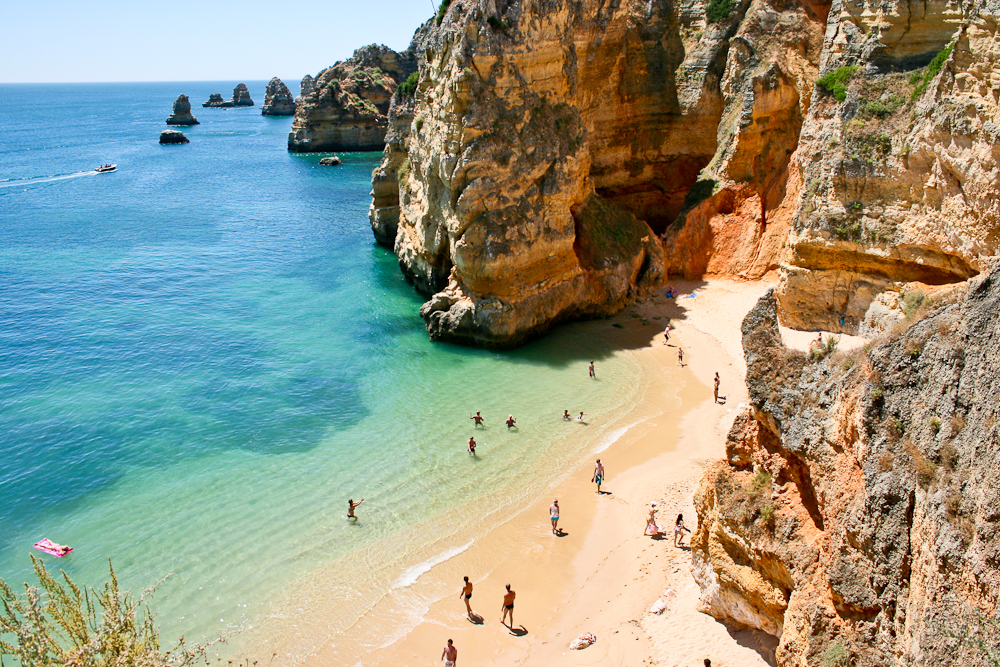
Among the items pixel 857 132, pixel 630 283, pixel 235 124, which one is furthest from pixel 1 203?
pixel 235 124

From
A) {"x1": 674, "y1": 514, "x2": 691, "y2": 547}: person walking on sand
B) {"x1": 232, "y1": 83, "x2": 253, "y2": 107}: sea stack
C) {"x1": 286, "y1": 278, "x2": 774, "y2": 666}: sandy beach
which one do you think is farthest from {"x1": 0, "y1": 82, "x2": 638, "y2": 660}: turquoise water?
Result: {"x1": 232, "y1": 83, "x2": 253, "y2": 107}: sea stack

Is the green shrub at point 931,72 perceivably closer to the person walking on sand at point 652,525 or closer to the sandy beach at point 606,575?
the sandy beach at point 606,575

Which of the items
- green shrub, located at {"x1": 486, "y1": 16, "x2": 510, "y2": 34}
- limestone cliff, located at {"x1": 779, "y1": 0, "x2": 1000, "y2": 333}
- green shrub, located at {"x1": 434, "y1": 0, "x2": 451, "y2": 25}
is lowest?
limestone cliff, located at {"x1": 779, "y1": 0, "x2": 1000, "y2": 333}

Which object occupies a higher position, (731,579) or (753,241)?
(753,241)

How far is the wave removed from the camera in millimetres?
16719

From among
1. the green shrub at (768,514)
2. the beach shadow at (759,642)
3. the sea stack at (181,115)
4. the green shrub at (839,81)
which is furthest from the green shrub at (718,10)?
the sea stack at (181,115)

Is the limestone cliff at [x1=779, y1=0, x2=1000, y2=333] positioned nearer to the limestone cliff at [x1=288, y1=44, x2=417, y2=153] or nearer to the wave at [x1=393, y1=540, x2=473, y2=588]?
the wave at [x1=393, y1=540, x2=473, y2=588]

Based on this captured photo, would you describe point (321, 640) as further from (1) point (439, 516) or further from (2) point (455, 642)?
(1) point (439, 516)

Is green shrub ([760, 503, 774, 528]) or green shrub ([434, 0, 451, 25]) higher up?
green shrub ([434, 0, 451, 25])

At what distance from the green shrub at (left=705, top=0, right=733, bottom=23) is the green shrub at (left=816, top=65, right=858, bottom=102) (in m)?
15.3

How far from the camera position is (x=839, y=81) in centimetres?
2178

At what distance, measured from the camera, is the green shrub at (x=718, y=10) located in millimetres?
35000

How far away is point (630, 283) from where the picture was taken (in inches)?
1294

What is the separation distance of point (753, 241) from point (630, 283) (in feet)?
21.2
